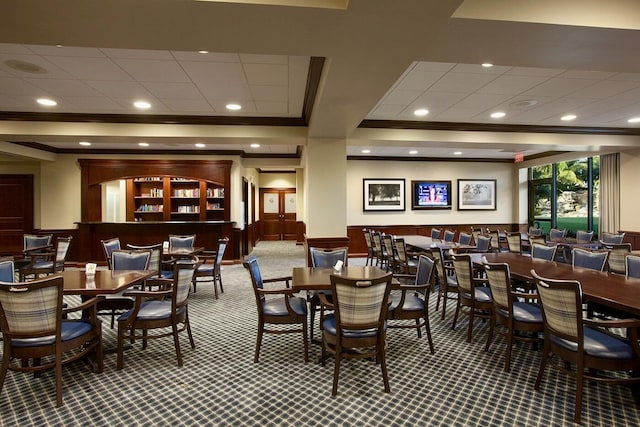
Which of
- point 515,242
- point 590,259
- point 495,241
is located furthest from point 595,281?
point 495,241

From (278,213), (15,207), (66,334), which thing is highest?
(15,207)

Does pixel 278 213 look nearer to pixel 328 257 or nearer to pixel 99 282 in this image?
pixel 328 257

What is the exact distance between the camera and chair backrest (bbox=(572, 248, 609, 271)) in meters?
3.94

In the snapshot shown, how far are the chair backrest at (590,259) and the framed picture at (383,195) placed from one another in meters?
5.93

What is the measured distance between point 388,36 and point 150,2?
5.14 ft

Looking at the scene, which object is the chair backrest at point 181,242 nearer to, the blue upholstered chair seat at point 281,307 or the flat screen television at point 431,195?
the blue upholstered chair seat at point 281,307

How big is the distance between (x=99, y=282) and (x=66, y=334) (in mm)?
646

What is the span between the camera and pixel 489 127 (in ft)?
21.4

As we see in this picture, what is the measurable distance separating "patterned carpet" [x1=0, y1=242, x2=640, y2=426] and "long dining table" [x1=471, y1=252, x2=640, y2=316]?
Answer: 74 centimetres

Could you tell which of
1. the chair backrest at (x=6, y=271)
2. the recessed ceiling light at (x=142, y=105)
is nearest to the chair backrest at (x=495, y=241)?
the recessed ceiling light at (x=142, y=105)

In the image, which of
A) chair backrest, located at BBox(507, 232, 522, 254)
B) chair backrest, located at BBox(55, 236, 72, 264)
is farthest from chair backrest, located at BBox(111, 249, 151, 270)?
chair backrest, located at BBox(507, 232, 522, 254)

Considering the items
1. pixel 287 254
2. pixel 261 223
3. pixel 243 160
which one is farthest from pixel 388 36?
pixel 261 223

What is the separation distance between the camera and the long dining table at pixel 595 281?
2.42 meters

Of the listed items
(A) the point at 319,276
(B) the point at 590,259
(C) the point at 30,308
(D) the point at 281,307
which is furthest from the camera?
(B) the point at 590,259
